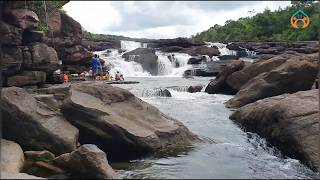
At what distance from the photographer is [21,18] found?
1728 cm

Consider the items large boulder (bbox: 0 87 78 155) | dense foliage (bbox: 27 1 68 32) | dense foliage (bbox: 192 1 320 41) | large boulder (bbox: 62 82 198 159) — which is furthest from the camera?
dense foliage (bbox: 192 1 320 41)

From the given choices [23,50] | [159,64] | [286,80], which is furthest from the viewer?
[159,64]

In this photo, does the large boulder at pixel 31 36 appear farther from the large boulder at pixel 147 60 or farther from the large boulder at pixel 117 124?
the large boulder at pixel 147 60

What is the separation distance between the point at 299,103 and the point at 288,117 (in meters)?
0.72

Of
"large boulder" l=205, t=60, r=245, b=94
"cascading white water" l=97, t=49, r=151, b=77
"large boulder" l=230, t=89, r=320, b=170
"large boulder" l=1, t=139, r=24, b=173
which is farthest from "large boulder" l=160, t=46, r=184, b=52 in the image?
"large boulder" l=1, t=139, r=24, b=173

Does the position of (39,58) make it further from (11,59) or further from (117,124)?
(117,124)

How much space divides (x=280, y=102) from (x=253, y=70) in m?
9.46

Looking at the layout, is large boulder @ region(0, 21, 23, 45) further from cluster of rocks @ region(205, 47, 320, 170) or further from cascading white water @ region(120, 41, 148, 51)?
cascading white water @ region(120, 41, 148, 51)

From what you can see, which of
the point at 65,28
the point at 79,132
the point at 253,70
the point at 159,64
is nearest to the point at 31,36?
the point at 79,132

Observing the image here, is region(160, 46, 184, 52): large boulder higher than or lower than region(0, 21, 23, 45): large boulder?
lower

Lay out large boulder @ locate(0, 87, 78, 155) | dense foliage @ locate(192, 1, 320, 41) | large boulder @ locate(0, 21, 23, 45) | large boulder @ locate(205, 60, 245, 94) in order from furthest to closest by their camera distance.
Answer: dense foliage @ locate(192, 1, 320, 41), large boulder @ locate(205, 60, 245, 94), large boulder @ locate(0, 21, 23, 45), large boulder @ locate(0, 87, 78, 155)

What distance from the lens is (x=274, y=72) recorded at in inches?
822

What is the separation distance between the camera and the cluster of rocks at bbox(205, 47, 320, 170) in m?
12.5

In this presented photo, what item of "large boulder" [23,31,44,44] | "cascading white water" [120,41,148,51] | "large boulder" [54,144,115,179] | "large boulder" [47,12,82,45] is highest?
"large boulder" [47,12,82,45]
